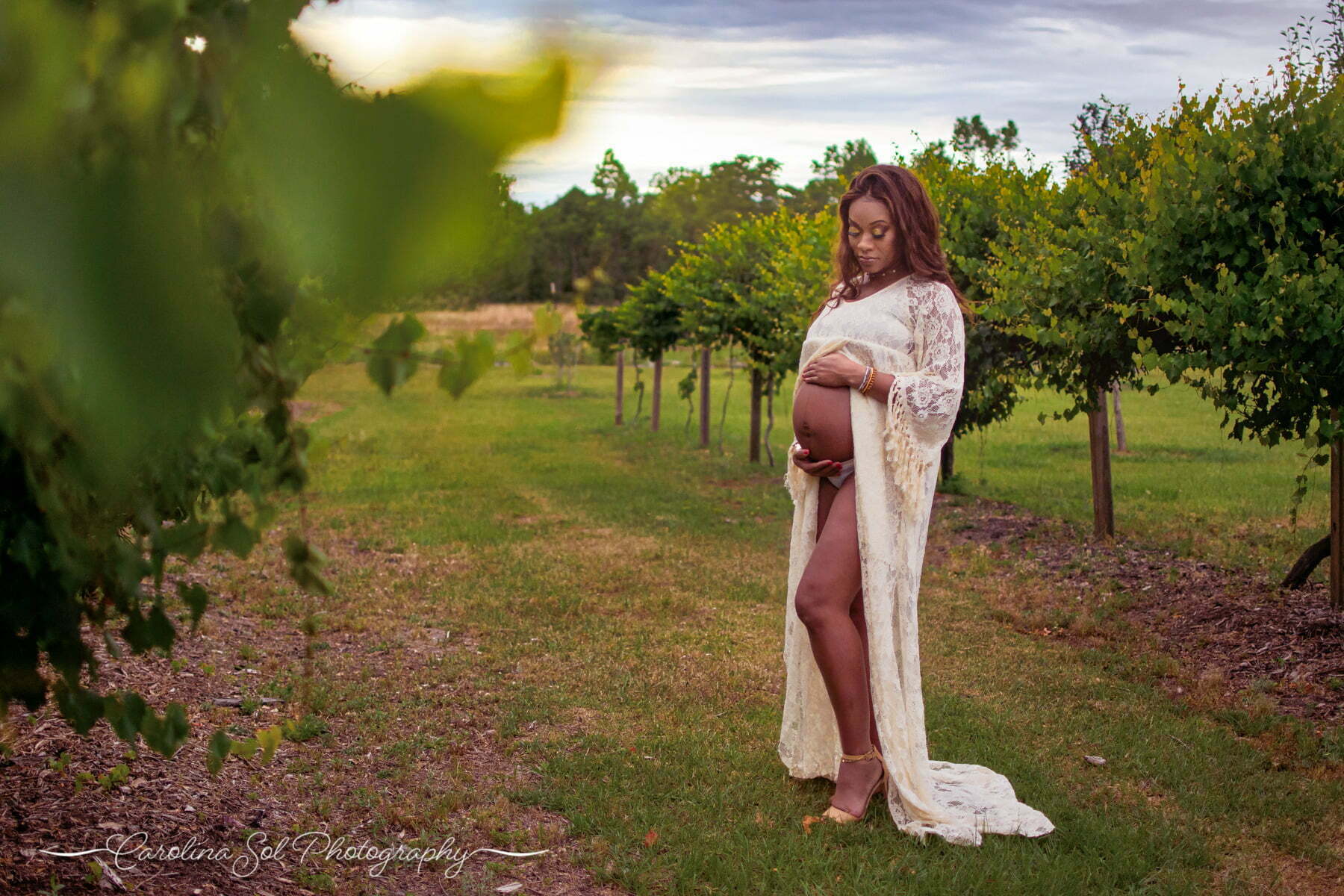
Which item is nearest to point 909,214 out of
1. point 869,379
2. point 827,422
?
point 869,379

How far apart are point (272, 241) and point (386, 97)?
0.50ft

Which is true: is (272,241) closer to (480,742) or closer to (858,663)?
(858,663)

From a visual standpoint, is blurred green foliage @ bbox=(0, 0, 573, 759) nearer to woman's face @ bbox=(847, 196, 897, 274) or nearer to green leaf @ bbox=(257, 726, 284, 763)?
green leaf @ bbox=(257, 726, 284, 763)

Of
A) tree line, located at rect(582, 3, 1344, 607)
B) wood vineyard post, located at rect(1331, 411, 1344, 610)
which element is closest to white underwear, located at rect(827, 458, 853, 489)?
tree line, located at rect(582, 3, 1344, 607)

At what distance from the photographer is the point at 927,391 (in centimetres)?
373

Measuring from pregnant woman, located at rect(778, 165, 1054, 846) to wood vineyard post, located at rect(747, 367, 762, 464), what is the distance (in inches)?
421

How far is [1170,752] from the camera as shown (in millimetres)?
4625

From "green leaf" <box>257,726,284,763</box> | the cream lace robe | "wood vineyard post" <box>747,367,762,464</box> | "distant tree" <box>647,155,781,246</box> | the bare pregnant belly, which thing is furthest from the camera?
"distant tree" <box>647,155,781,246</box>

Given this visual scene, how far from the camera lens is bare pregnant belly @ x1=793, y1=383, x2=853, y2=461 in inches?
152

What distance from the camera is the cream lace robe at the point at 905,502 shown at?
3738mm

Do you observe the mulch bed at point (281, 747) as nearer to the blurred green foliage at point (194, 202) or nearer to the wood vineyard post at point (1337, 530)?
the wood vineyard post at point (1337, 530)

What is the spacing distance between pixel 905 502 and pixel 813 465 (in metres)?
0.35

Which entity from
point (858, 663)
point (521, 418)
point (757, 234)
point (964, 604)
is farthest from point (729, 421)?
point (858, 663)

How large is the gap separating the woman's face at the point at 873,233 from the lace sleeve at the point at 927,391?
0.49ft
